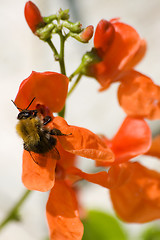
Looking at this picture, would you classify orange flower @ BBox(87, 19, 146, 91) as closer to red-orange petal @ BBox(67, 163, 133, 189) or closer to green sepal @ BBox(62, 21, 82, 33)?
green sepal @ BBox(62, 21, 82, 33)

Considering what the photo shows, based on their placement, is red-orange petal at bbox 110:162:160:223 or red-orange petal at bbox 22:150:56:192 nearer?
red-orange petal at bbox 22:150:56:192

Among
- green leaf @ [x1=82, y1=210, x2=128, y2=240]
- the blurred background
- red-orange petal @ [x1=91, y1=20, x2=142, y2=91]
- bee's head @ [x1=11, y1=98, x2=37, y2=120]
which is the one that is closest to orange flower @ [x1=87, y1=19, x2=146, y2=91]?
red-orange petal @ [x1=91, y1=20, x2=142, y2=91]

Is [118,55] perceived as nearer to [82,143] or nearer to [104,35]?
[104,35]

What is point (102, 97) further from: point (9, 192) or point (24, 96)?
point (24, 96)

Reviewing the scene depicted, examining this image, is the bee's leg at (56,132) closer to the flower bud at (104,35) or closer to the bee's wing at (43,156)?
the bee's wing at (43,156)

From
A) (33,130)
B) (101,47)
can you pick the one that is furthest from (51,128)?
(101,47)

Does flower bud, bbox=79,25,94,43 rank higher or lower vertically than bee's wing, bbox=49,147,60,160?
higher

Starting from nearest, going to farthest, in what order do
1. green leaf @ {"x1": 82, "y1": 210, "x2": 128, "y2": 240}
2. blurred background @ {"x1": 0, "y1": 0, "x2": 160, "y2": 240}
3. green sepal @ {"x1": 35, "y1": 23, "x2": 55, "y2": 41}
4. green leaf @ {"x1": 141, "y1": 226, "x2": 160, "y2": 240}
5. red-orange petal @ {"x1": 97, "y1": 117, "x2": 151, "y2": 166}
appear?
1. green sepal @ {"x1": 35, "y1": 23, "x2": 55, "y2": 41}
2. red-orange petal @ {"x1": 97, "y1": 117, "x2": 151, "y2": 166}
3. green leaf @ {"x1": 82, "y1": 210, "x2": 128, "y2": 240}
4. green leaf @ {"x1": 141, "y1": 226, "x2": 160, "y2": 240}
5. blurred background @ {"x1": 0, "y1": 0, "x2": 160, "y2": 240}
